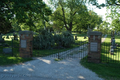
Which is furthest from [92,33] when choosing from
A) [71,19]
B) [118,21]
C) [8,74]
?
[71,19]

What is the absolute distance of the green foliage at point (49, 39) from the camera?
12433mm

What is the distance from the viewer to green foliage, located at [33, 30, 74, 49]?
12.4 meters

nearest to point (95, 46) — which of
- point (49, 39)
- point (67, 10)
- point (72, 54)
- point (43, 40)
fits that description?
point (72, 54)

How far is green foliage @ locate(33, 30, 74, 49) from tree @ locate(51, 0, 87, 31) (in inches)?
563

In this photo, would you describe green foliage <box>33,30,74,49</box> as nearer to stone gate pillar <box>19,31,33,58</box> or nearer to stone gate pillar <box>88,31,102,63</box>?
stone gate pillar <box>19,31,33,58</box>

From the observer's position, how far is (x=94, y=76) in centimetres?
480

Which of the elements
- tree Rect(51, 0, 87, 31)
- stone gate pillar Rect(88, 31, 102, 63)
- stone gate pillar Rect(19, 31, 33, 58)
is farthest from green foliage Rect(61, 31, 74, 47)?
tree Rect(51, 0, 87, 31)

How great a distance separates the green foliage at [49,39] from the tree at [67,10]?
1430 cm

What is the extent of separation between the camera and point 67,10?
2948 cm

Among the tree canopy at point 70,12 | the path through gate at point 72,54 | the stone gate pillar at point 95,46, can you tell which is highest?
the tree canopy at point 70,12

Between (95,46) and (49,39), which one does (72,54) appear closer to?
(95,46)

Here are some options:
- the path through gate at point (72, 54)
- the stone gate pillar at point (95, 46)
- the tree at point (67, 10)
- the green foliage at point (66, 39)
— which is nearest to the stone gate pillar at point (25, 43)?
the path through gate at point (72, 54)

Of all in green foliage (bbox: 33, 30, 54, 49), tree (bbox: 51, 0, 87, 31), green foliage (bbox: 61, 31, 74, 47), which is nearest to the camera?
green foliage (bbox: 33, 30, 54, 49)

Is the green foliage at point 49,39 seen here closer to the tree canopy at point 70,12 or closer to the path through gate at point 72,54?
the path through gate at point 72,54
